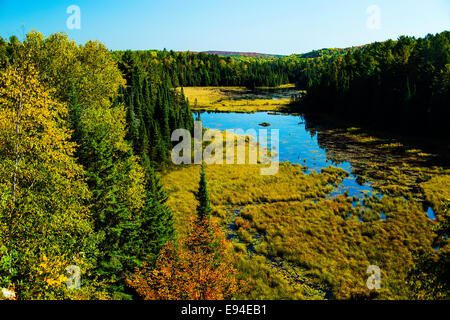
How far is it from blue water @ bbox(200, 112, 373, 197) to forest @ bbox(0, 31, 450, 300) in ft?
10.0

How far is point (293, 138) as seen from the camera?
67.2m

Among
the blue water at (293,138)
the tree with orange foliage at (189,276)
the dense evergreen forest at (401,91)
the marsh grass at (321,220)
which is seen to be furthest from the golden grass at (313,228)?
the dense evergreen forest at (401,91)

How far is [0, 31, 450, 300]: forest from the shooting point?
970cm

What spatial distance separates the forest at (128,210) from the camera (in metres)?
9.70

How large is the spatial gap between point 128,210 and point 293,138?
185ft

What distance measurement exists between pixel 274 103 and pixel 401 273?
349 feet

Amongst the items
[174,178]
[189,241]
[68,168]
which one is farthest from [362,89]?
[68,168]

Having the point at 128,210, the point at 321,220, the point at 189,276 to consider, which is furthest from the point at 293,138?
the point at 189,276

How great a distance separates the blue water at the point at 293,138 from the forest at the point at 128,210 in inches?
121

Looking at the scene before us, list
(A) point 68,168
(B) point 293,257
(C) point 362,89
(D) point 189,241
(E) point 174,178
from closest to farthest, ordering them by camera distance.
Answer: (A) point 68,168
(D) point 189,241
(B) point 293,257
(E) point 174,178
(C) point 362,89

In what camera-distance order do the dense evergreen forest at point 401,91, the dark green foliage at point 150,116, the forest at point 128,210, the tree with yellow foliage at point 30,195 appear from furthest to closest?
1. the dense evergreen forest at point 401,91
2. the dark green foliage at point 150,116
3. the forest at point 128,210
4. the tree with yellow foliage at point 30,195

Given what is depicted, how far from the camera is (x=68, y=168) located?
39.8 feet

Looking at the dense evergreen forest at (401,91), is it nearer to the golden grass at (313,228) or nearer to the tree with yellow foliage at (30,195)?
the golden grass at (313,228)
